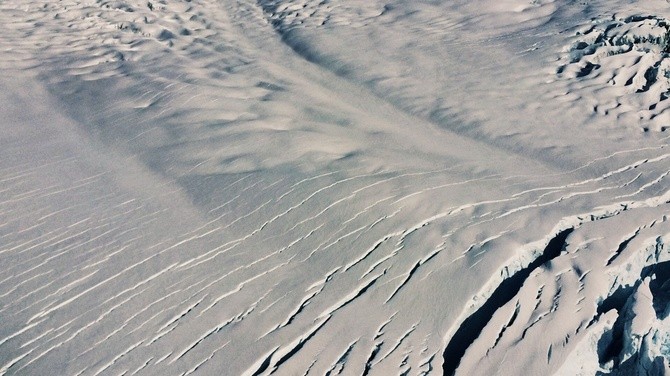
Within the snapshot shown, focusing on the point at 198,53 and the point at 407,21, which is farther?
the point at 407,21

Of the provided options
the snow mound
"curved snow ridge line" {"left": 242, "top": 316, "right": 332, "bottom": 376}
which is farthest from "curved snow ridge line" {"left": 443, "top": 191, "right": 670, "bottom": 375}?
the snow mound

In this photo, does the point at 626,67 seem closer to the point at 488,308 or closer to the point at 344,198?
the point at 344,198

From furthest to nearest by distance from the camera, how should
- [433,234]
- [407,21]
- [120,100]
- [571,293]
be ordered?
1. [407,21]
2. [120,100]
3. [433,234]
4. [571,293]

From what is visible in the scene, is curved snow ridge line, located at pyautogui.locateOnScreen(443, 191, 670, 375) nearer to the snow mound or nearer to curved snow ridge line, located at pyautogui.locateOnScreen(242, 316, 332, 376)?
curved snow ridge line, located at pyautogui.locateOnScreen(242, 316, 332, 376)

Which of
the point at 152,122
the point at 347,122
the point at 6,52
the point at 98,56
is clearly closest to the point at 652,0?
the point at 347,122

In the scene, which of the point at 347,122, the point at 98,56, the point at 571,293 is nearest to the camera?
the point at 571,293

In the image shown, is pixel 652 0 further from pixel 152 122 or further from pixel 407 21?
pixel 152 122

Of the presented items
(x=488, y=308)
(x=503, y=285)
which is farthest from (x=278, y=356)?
(x=503, y=285)
